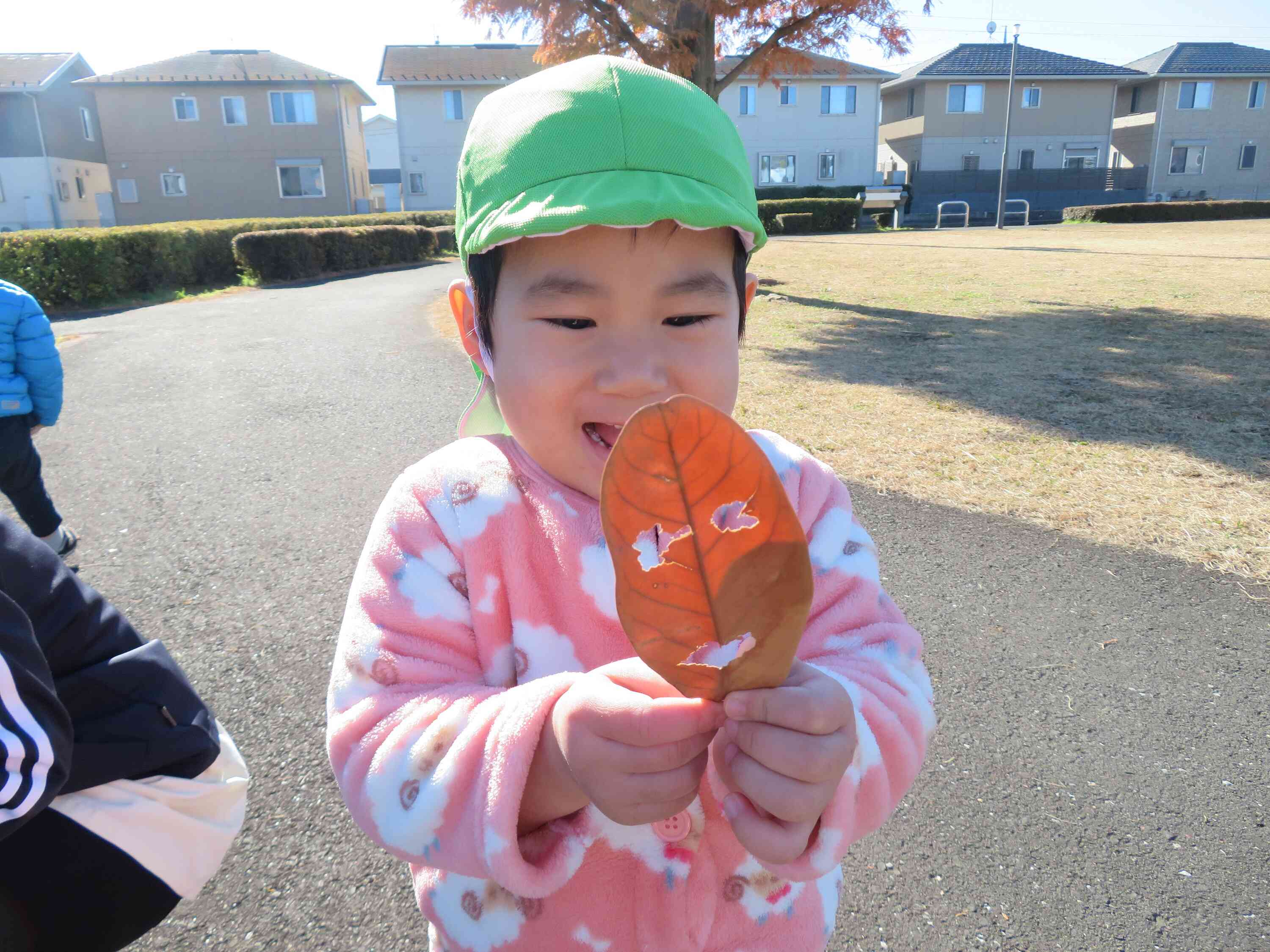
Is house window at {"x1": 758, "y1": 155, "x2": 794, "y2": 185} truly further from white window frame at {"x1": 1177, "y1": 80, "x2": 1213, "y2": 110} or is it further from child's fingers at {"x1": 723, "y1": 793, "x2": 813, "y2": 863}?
child's fingers at {"x1": 723, "y1": 793, "x2": 813, "y2": 863}

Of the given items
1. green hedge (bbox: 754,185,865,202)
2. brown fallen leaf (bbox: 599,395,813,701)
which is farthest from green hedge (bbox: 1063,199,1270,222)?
brown fallen leaf (bbox: 599,395,813,701)

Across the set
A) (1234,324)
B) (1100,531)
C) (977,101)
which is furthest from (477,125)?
(977,101)

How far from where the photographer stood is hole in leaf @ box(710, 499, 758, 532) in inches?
24.5

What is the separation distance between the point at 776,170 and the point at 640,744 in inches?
1551

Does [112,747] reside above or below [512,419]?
below

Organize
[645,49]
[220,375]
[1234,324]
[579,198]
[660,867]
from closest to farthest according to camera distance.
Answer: [579,198], [660,867], [220,375], [1234,324], [645,49]

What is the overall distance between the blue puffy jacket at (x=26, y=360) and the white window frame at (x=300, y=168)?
32322 millimetres

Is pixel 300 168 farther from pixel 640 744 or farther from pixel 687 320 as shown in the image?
pixel 640 744

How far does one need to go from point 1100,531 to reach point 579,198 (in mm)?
3476

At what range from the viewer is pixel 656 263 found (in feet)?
3.57

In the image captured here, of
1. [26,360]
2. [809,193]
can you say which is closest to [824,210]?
[809,193]

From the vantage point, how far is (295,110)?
32.7 m

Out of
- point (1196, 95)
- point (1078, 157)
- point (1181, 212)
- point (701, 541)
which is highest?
point (1196, 95)

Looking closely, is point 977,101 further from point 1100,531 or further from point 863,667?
point 863,667
